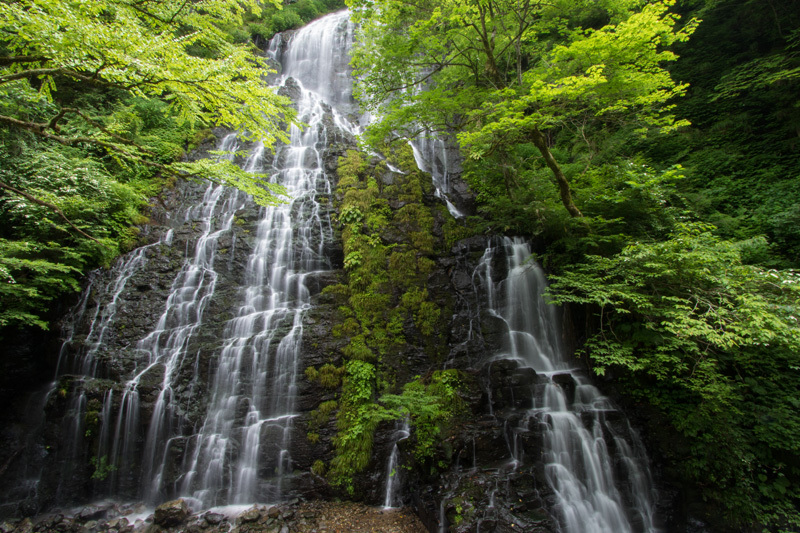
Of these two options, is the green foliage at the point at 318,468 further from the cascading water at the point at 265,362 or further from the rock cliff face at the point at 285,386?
the cascading water at the point at 265,362

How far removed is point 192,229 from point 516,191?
32.8 ft

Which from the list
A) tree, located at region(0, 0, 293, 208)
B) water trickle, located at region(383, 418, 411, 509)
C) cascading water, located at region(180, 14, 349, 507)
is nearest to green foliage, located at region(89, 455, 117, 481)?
cascading water, located at region(180, 14, 349, 507)

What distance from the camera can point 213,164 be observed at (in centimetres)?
506

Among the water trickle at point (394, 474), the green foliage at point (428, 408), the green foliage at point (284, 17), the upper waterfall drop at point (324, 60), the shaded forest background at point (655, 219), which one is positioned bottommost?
the water trickle at point (394, 474)

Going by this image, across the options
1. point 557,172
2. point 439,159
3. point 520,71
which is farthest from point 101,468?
point 439,159

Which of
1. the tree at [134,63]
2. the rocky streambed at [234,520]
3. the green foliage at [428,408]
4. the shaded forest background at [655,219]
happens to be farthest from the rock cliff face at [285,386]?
the tree at [134,63]

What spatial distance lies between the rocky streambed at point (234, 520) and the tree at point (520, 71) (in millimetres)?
7126

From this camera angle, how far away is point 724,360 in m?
5.86

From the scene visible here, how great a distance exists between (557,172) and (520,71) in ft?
8.51

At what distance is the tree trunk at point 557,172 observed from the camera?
7219 millimetres

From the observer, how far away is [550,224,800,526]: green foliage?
477 cm

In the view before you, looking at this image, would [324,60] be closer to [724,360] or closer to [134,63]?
[134,63]

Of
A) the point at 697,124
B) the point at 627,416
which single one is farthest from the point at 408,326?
the point at 697,124

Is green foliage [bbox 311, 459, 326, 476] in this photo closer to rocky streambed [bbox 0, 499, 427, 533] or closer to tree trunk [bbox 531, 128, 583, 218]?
rocky streambed [bbox 0, 499, 427, 533]
